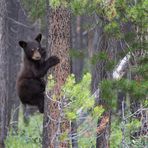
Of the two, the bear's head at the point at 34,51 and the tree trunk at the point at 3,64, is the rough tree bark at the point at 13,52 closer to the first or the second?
the tree trunk at the point at 3,64

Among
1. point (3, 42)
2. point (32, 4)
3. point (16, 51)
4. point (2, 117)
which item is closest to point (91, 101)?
point (3, 42)

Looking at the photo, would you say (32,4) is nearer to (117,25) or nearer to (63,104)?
(117,25)

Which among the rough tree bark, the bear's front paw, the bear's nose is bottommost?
the rough tree bark

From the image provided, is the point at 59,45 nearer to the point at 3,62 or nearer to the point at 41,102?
the point at 41,102

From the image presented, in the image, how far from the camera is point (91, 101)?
289 inches

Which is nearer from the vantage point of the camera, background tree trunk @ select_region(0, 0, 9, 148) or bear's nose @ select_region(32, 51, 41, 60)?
bear's nose @ select_region(32, 51, 41, 60)

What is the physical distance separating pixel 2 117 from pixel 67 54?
174 inches

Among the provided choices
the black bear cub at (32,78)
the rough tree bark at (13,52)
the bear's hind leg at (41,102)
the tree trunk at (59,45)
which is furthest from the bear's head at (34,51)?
the rough tree bark at (13,52)

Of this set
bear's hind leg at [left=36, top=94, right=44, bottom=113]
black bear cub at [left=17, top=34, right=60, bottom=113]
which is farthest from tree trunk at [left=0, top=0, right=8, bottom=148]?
bear's hind leg at [left=36, top=94, right=44, bottom=113]

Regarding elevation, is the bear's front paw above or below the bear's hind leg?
above

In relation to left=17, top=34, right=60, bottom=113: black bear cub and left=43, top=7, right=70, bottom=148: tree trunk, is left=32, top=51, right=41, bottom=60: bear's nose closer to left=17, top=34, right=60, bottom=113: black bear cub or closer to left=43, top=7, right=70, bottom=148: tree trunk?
left=17, top=34, right=60, bottom=113: black bear cub

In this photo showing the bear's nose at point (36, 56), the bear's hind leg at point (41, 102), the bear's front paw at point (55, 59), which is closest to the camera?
the bear's front paw at point (55, 59)

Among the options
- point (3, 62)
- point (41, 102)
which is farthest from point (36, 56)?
point (3, 62)

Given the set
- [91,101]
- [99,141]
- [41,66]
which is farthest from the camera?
[99,141]
